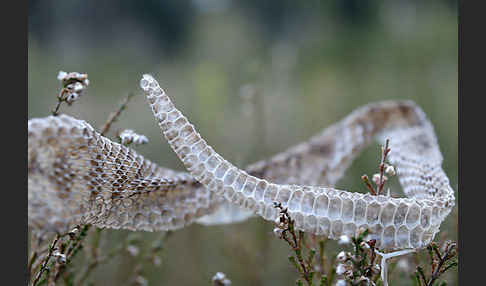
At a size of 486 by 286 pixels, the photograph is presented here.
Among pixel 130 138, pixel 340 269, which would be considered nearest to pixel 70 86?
pixel 130 138

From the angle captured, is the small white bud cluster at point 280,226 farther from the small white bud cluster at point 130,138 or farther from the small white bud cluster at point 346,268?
the small white bud cluster at point 130,138

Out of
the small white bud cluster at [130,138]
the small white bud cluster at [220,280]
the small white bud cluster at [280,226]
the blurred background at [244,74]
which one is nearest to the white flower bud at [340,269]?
the small white bud cluster at [280,226]

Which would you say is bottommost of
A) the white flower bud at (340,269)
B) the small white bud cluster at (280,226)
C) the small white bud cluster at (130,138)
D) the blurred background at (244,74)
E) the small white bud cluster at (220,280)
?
the small white bud cluster at (220,280)

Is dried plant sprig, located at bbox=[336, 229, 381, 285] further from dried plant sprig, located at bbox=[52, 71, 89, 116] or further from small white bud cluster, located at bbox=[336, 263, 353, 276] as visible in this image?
dried plant sprig, located at bbox=[52, 71, 89, 116]

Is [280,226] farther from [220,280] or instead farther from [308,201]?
[220,280]

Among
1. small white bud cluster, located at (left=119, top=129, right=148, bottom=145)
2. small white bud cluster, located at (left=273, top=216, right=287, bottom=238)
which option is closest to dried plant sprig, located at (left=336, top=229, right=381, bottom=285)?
small white bud cluster, located at (left=273, top=216, right=287, bottom=238)

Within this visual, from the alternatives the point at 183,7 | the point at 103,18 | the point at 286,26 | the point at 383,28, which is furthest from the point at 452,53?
the point at 103,18
